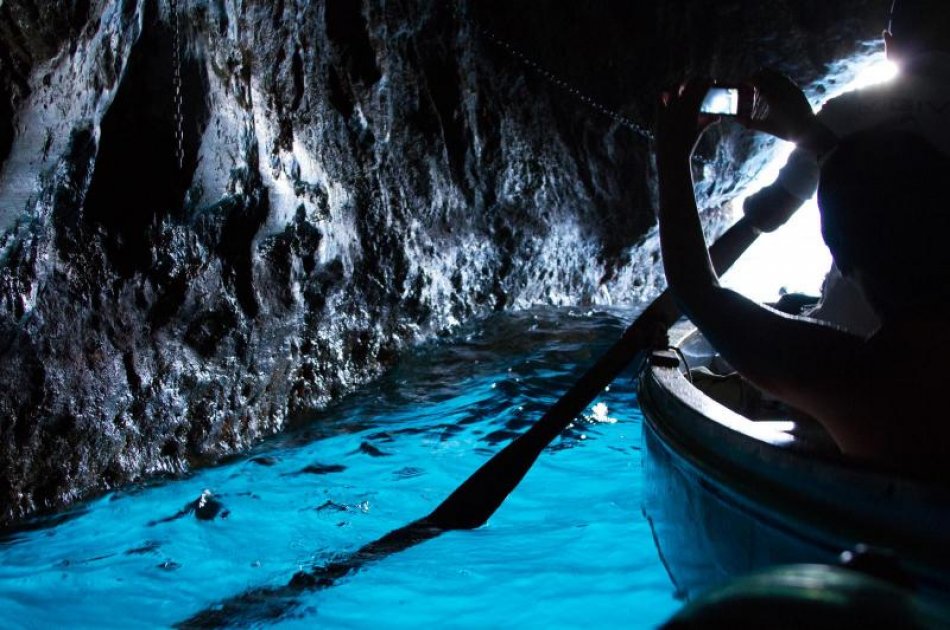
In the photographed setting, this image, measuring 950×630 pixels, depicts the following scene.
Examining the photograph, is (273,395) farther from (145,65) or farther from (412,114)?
(412,114)

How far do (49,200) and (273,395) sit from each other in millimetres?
1322

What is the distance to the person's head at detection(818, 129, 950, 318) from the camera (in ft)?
2.89

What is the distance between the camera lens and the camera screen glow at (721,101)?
4.74 feet

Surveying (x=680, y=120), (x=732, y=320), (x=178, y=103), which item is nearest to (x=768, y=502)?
(x=732, y=320)

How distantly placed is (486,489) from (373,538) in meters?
0.49

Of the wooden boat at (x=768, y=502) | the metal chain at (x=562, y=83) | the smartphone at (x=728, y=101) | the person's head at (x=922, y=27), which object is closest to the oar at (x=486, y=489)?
the wooden boat at (x=768, y=502)

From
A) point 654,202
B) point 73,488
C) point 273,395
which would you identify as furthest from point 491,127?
point 73,488

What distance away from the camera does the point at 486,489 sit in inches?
86.0

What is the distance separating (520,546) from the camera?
225cm

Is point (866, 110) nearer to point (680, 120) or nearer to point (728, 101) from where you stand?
point (728, 101)

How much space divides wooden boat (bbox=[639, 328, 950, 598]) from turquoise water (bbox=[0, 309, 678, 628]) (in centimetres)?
52

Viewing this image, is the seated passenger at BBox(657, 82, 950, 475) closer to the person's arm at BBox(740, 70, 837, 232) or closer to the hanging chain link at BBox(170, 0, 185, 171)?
the person's arm at BBox(740, 70, 837, 232)

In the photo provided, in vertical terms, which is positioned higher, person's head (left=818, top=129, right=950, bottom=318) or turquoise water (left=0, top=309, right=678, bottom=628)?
person's head (left=818, top=129, right=950, bottom=318)

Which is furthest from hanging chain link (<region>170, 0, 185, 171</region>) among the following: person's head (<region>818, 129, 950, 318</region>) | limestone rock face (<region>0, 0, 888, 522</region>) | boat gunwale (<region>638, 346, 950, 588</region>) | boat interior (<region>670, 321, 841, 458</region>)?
person's head (<region>818, 129, 950, 318</region>)
